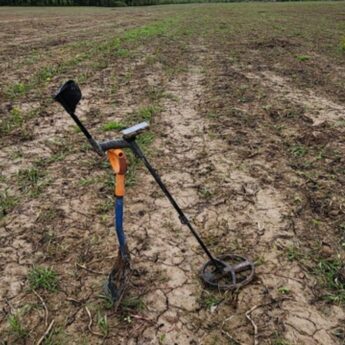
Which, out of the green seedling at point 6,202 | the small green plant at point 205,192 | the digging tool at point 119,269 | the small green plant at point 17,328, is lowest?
the small green plant at point 205,192

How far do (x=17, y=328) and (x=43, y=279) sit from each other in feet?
1.45

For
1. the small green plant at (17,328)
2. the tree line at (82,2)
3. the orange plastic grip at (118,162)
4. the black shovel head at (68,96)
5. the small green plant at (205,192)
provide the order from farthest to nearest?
the tree line at (82,2), the small green plant at (205,192), the small green plant at (17,328), the orange plastic grip at (118,162), the black shovel head at (68,96)

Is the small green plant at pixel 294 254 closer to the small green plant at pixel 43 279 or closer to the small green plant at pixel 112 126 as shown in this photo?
the small green plant at pixel 43 279

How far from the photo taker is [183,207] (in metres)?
3.97

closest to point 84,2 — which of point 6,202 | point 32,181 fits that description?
point 32,181

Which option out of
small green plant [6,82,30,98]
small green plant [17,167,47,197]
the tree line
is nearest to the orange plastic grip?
small green plant [17,167,47,197]

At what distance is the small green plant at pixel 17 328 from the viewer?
2657 mm

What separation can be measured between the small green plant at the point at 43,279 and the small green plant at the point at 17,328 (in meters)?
0.30

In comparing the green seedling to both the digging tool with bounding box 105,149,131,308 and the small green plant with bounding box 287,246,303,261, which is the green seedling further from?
the small green plant with bounding box 287,246,303,261

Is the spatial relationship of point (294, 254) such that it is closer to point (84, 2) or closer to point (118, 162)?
point (118, 162)

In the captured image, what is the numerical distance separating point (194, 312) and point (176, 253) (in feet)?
2.05

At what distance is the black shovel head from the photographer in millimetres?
2367

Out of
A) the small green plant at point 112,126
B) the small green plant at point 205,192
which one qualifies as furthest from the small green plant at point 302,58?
the small green plant at point 205,192

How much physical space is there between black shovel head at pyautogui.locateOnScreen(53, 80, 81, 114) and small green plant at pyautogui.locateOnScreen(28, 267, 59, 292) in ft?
4.21
